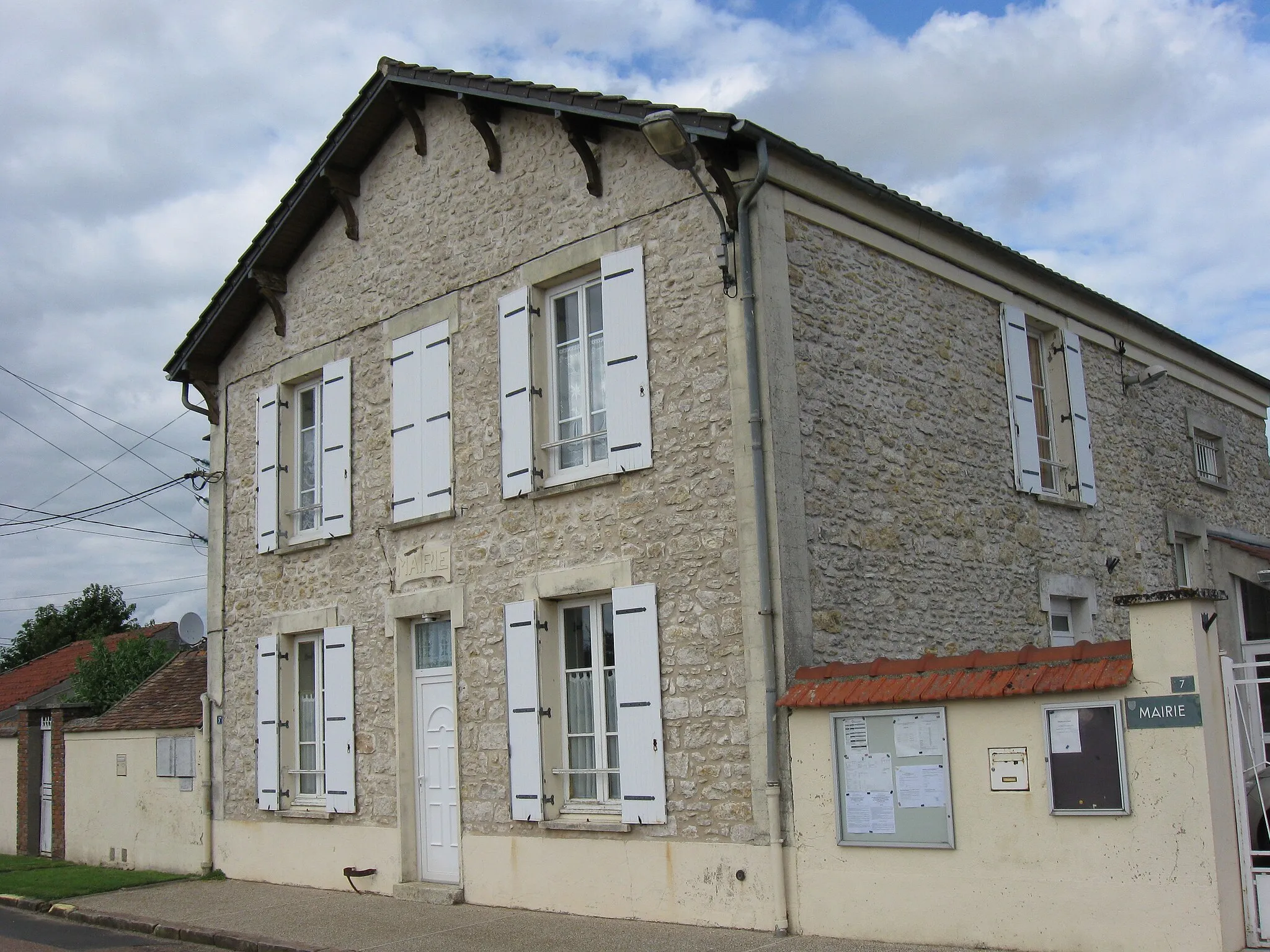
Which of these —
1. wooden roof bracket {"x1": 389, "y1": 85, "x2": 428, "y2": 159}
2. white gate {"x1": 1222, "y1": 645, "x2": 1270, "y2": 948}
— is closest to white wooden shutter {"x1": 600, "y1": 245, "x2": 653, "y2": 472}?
wooden roof bracket {"x1": 389, "y1": 85, "x2": 428, "y2": 159}

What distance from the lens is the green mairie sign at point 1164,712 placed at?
6.31 m

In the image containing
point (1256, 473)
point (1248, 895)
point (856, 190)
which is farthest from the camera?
point (1256, 473)

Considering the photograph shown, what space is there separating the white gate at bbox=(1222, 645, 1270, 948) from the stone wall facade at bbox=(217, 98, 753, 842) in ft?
9.94

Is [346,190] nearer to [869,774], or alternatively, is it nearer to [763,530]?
[763,530]

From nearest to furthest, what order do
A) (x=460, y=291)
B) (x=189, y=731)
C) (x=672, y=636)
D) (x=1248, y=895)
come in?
(x=1248, y=895)
(x=672, y=636)
(x=460, y=291)
(x=189, y=731)

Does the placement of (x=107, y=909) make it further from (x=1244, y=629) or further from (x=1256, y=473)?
(x=1256, y=473)

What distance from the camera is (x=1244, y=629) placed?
11.8 meters

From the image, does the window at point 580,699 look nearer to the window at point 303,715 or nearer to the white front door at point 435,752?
the white front door at point 435,752

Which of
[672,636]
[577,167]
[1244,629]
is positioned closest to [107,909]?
[672,636]

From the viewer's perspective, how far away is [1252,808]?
22.3 ft

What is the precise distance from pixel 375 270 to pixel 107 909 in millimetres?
6349

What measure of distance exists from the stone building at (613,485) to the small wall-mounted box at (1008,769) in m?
1.42

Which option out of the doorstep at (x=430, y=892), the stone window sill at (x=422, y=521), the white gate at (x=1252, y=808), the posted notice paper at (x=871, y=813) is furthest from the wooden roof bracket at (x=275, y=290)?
the white gate at (x=1252, y=808)

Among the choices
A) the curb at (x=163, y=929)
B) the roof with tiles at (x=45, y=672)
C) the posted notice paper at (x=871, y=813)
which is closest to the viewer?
the posted notice paper at (x=871, y=813)
